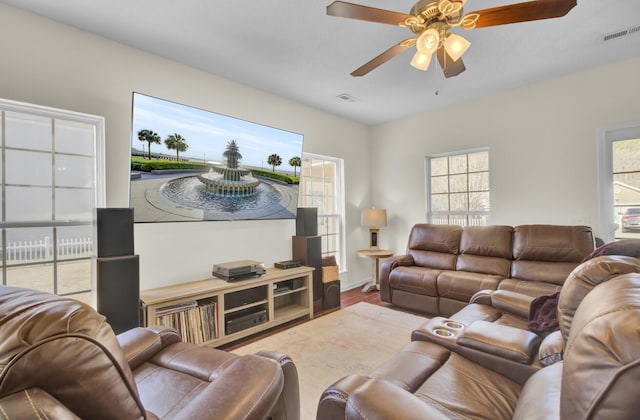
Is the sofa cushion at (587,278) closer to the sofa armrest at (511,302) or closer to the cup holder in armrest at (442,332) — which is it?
the cup holder in armrest at (442,332)

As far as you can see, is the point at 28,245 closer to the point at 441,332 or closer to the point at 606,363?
the point at 441,332

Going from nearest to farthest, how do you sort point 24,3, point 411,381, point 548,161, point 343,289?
1. point 411,381
2. point 24,3
3. point 548,161
4. point 343,289

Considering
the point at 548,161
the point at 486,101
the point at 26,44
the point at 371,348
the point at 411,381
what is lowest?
the point at 371,348

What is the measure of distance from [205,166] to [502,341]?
2.65 m

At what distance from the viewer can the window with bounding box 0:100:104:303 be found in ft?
6.85

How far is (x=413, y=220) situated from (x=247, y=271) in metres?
2.85

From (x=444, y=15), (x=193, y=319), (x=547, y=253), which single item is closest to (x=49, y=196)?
(x=193, y=319)

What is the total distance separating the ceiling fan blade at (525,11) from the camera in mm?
1482

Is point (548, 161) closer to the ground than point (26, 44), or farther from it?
closer to the ground

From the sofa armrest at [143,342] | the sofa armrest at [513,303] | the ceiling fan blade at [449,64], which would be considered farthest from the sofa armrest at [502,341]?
the ceiling fan blade at [449,64]

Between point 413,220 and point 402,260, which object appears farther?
point 413,220

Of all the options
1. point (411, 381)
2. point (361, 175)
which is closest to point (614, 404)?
point (411, 381)

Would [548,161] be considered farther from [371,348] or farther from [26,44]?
[26,44]

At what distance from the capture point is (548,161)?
3.54 metres
